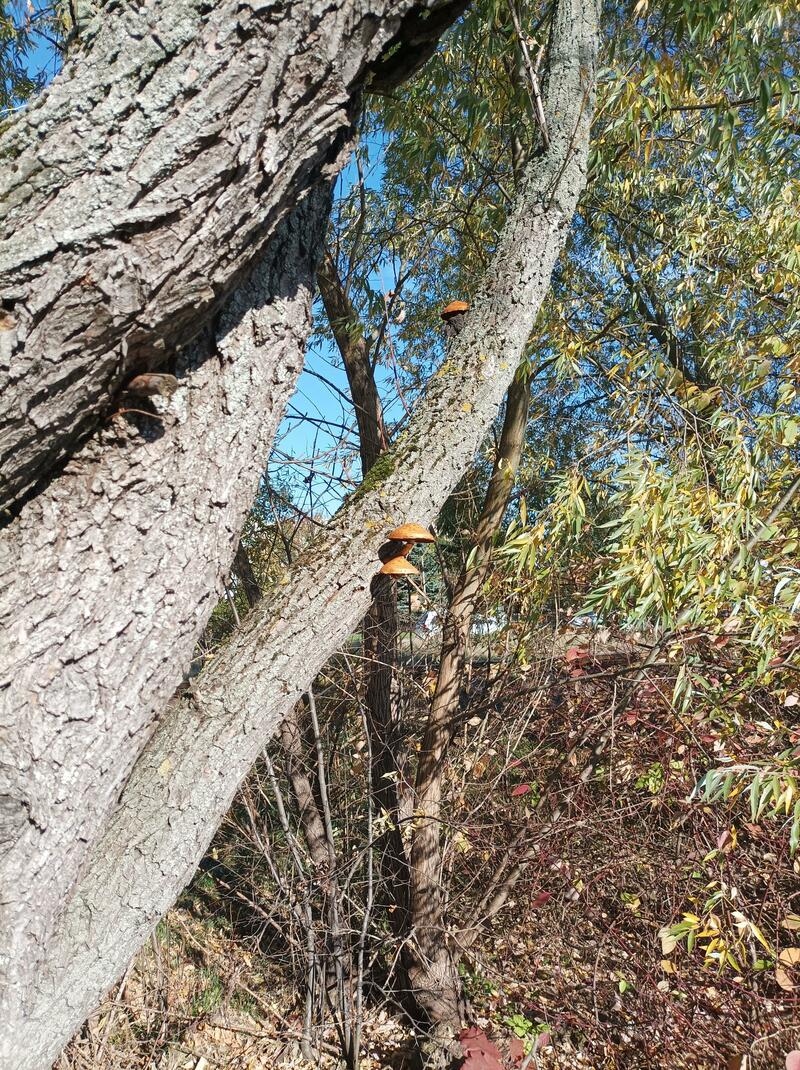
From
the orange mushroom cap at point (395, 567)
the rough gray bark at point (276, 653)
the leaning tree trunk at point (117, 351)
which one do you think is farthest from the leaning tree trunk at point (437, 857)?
the leaning tree trunk at point (117, 351)

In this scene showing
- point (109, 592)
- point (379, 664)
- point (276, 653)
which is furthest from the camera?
point (379, 664)

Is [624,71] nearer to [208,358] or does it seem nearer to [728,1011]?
[208,358]

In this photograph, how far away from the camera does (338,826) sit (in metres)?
4.82

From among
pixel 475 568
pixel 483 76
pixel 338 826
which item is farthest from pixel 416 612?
pixel 483 76

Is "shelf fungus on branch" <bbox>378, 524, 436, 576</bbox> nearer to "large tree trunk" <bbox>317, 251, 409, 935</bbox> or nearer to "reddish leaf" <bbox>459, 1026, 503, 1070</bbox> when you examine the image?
"large tree trunk" <bbox>317, 251, 409, 935</bbox>

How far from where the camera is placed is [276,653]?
1656 millimetres

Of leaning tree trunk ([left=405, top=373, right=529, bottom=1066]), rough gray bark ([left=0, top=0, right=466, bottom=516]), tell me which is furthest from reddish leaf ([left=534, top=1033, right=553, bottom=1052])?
rough gray bark ([left=0, top=0, right=466, bottom=516])

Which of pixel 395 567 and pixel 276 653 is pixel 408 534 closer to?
pixel 395 567

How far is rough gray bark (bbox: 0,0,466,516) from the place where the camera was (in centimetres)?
115

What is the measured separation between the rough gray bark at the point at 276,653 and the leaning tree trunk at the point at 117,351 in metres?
0.11

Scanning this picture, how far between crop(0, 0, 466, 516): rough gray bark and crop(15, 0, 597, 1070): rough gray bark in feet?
2.06

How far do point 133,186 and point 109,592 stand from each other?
698mm

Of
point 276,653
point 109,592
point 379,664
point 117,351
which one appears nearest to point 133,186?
point 117,351

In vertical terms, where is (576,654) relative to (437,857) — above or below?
above
